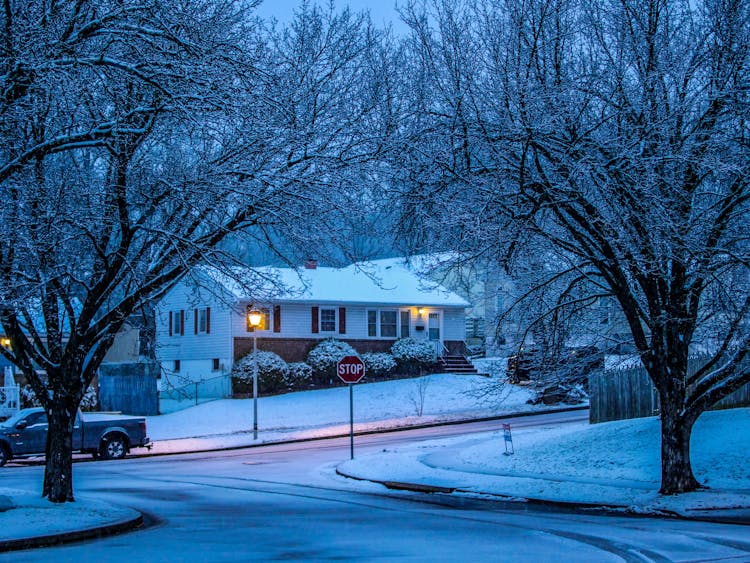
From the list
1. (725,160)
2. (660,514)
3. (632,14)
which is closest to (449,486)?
(660,514)

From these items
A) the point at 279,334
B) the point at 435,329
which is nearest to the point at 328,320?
the point at 279,334

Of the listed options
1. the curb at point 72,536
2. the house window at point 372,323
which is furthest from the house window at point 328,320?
the curb at point 72,536

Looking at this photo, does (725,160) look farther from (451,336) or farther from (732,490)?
(451,336)

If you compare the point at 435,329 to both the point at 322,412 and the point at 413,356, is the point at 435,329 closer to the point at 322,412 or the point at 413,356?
the point at 413,356

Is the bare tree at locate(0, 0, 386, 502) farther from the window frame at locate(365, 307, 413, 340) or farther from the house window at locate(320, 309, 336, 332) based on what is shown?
the window frame at locate(365, 307, 413, 340)

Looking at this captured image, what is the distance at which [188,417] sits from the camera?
40000 millimetres

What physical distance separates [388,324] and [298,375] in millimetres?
7163

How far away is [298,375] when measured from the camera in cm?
4506

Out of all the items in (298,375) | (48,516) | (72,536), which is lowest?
(72,536)

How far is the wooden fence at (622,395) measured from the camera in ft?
83.7

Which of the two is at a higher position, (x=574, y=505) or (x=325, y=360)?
(x=325, y=360)

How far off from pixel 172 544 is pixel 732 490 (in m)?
10.4

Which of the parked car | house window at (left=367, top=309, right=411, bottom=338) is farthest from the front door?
the parked car

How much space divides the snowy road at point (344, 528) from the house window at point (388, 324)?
27.3 meters
